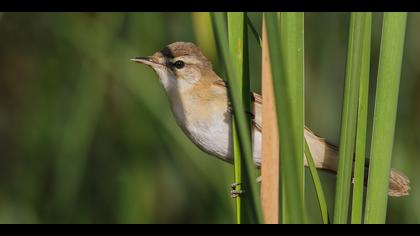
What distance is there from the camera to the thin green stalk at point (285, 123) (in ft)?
4.39

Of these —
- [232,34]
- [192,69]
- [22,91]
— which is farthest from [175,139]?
[232,34]

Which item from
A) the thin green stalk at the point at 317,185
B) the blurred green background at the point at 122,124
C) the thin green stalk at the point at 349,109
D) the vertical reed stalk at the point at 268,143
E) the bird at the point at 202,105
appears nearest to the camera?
the thin green stalk at the point at 349,109

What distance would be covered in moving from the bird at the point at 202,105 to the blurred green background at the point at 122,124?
0.42 m

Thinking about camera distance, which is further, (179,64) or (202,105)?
(179,64)

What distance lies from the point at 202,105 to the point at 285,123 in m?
1.21

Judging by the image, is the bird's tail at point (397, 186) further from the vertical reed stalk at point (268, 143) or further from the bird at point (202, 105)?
the vertical reed stalk at point (268, 143)

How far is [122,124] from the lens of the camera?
3.57 m

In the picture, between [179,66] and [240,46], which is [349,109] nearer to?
[240,46]

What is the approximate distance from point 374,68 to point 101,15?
1381mm

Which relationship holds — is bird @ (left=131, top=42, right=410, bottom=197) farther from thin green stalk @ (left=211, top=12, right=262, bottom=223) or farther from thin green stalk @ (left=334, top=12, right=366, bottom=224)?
thin green stalk @ (left=211, top=12, right=262, bottom=223)

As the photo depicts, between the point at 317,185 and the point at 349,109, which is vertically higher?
the point at 349,109

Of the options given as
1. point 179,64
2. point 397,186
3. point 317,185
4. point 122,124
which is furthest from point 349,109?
point 122,124

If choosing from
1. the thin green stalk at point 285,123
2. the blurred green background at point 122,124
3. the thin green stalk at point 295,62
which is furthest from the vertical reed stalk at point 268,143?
the blurred green background at point 122,124

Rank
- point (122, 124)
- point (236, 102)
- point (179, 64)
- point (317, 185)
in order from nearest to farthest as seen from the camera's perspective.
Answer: point (236, 102) < point (317, 185) < point (179, 64) < point (122, 124)
